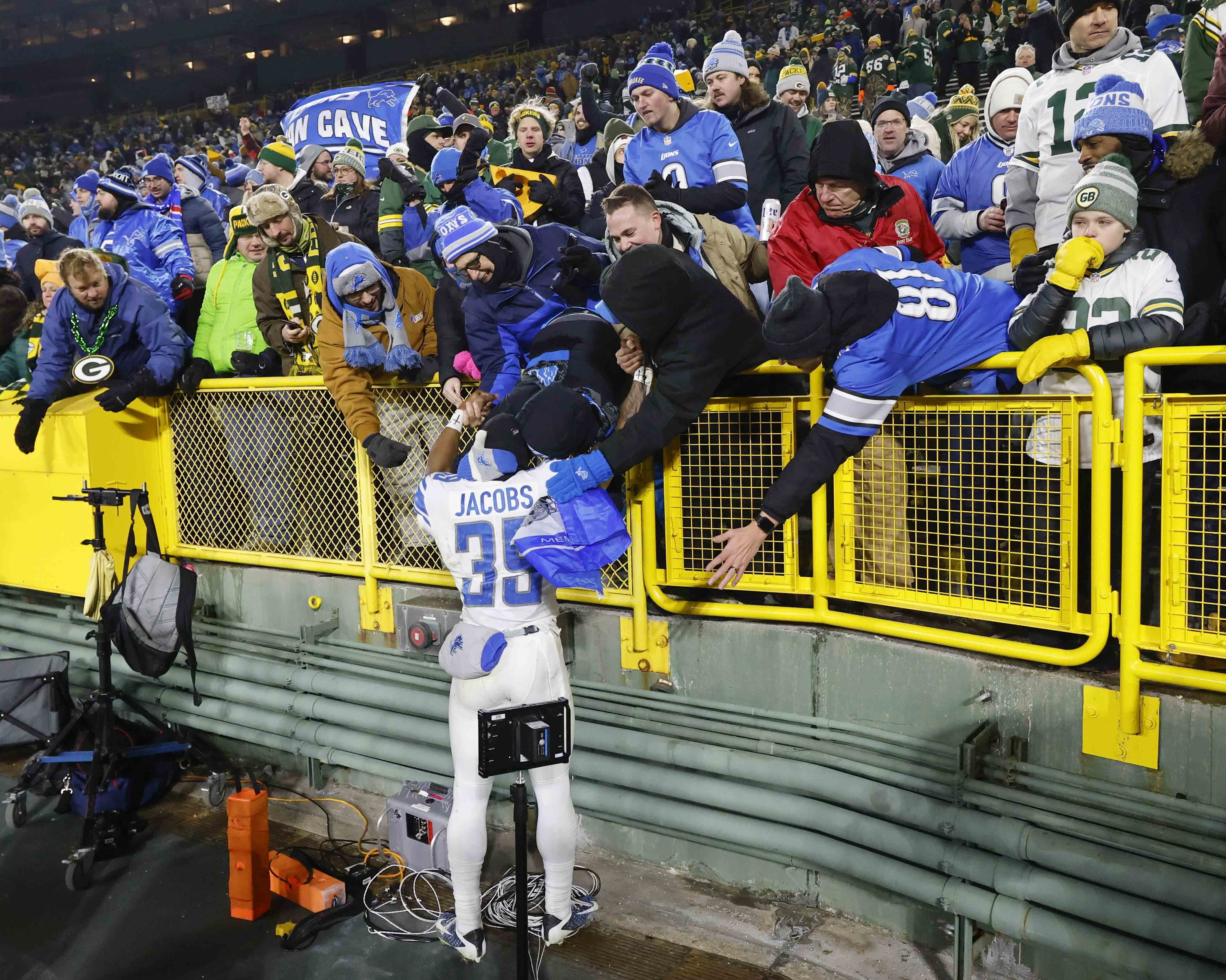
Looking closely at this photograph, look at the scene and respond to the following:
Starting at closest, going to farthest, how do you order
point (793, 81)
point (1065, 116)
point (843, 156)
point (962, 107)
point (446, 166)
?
1. point (843, 156)
2. point (1065, 116)
3. point (446, 166)
4. point (962, 107)
5. point (793, 81)

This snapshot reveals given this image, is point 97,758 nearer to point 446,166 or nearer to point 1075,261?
point 446,166

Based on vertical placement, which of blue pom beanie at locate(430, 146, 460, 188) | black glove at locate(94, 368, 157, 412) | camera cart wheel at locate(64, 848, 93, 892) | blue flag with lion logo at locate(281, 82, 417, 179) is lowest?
camera cart wheel at locate(64, 848, 93, 892)

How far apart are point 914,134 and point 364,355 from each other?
3951mm

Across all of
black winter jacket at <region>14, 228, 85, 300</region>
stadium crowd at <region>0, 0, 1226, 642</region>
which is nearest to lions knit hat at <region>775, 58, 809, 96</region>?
stadium crowd at <region>0, 0, 1226, 642</region>

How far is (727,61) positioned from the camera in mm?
6227

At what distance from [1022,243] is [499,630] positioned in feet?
9.92

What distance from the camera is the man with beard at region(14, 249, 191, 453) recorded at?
6.39 meters

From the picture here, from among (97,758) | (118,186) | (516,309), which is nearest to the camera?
(516,309)

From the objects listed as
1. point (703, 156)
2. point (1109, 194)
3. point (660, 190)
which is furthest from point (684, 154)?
point (1109, 194)

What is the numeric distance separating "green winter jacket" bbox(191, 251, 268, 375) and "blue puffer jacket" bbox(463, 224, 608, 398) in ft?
7.48

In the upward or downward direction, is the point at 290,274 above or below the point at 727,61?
below

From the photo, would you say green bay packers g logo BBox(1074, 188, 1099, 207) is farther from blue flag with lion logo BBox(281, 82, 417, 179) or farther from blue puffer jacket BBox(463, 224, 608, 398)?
blue flag with lion logo BBox(281, 82, 417, 179)

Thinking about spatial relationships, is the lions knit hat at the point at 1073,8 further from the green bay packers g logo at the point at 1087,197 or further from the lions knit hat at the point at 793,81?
the lions knit hat at the point at 793,81

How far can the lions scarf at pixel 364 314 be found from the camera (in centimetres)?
521
